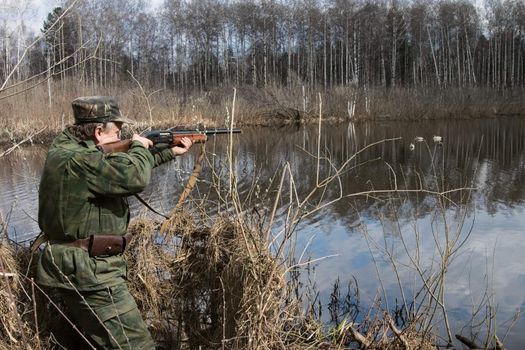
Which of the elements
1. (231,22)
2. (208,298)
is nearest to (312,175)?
(208,298)

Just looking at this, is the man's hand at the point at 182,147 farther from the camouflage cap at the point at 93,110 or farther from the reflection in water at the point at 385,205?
the camouflage cap at the point at 93,110

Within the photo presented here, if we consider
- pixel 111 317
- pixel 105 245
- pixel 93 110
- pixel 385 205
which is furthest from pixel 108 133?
pixel 385 205

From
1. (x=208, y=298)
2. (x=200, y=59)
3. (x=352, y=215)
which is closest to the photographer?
(x=208, y=298)

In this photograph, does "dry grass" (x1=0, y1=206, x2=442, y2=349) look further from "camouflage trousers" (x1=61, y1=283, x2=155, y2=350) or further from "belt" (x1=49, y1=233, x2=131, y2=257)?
"belt" (x1=49, y1=233, x2=131, y2=257)

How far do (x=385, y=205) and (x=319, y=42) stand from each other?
46.3 meters

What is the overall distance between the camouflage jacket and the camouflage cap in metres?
0.20

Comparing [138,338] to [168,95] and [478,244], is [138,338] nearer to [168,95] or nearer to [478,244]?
[478,244]

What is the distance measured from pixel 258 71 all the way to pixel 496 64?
23192mm

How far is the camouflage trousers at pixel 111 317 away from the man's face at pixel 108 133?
0.89 m

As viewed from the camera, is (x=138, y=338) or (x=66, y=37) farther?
(x=66, y=37)

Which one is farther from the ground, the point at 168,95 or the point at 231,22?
the point at 231,22

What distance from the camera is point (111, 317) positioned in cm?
310

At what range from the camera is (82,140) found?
3.21m

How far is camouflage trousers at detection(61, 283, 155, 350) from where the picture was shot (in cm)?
308
